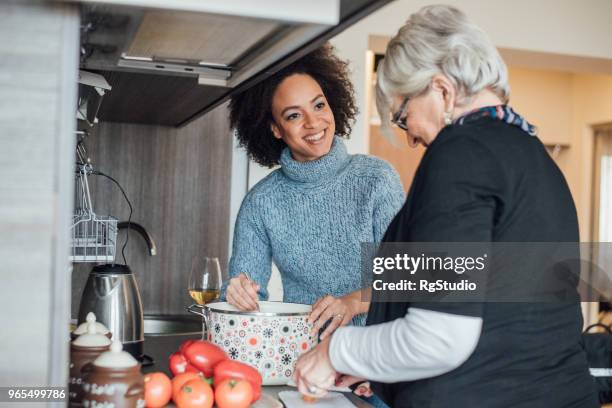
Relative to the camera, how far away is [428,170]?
978 millimetres

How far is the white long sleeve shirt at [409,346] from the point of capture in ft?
3.09

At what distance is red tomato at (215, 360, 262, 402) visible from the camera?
3.70 feet

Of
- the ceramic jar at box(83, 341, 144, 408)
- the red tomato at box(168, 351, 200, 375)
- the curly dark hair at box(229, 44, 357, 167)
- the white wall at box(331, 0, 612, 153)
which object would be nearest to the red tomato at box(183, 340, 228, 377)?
the red tomato at box(168, 351, 200, 375)

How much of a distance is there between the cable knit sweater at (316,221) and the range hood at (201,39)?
0.94 ft

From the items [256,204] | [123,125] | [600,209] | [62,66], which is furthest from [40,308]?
[600,209]

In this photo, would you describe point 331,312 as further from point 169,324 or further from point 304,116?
point 169,324

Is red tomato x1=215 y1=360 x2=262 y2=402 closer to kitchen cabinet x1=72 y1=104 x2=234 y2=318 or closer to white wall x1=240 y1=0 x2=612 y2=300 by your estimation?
kitchen cabinet x1=72 y1=104 x2=234 y2=318

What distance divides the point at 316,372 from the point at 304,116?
85 centimetres

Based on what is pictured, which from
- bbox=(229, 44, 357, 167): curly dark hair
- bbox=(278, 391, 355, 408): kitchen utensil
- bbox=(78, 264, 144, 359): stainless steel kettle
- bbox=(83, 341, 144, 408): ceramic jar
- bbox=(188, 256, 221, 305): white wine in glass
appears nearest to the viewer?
bbox=(83, 341, 144, 408): ceramic jar

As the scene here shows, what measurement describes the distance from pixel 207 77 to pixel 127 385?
0.77 metres

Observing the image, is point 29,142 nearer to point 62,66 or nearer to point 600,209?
point 62,66

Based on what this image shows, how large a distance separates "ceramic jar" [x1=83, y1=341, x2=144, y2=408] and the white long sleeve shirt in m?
0.27

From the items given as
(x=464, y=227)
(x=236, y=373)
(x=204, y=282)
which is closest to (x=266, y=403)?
(x=236, y=373)

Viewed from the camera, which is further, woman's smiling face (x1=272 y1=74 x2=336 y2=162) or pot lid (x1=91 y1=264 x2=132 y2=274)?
woman's smiling face (x1=272 y1=74 x2=336 y2=162)
